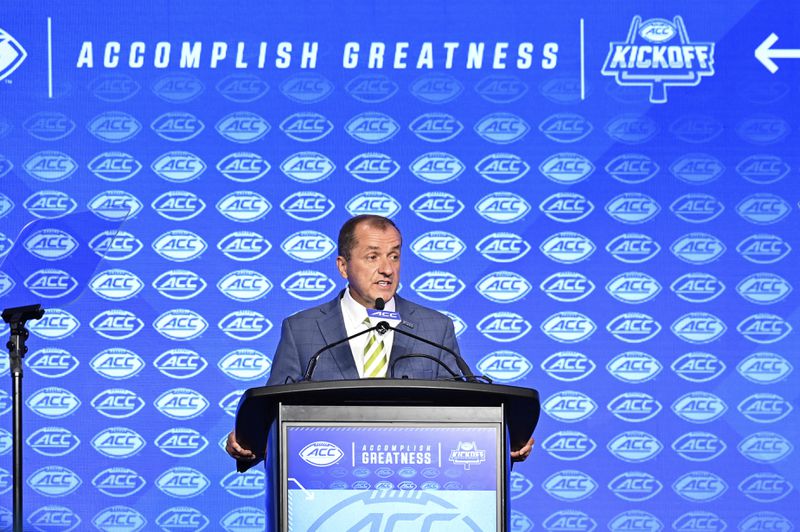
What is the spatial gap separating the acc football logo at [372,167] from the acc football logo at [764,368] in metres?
1.93

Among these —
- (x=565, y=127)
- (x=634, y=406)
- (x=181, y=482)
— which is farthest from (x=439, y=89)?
(x=181, y=482)

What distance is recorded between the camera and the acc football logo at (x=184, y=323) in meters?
5.59

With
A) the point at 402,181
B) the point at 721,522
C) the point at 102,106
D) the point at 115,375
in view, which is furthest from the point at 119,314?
the point at 721,522

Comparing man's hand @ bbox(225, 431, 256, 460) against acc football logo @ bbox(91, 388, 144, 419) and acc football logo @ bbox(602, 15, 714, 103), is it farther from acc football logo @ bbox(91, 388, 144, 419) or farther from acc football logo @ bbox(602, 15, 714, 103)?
acc football logo @ bbox(602, 15, 714, 103)

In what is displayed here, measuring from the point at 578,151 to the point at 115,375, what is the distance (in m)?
2.48

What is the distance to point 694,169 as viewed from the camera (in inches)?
223

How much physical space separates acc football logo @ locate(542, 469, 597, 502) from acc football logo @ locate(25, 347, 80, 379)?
92.3 inches

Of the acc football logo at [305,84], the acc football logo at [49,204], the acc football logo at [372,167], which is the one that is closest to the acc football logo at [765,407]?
the acc football logo at [372,167]

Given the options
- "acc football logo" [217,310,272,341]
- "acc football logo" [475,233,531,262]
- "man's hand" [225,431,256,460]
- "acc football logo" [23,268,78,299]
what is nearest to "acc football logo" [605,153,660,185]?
"acc football logo" [475,233,531,262]

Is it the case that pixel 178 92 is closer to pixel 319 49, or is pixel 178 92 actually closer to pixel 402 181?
pixel 319 49

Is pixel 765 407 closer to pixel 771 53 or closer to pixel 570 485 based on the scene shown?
pixel 570 485

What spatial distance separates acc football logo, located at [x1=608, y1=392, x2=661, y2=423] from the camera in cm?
562

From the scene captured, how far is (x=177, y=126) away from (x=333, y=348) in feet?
7.65

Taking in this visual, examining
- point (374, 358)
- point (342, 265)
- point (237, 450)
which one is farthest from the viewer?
point (342, 265)
